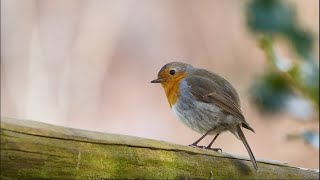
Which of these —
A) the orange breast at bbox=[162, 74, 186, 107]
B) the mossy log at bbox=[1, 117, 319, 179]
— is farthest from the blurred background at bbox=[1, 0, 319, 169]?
the mossy log at bbox=[1, 117, 319, 179]

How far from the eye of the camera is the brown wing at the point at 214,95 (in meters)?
2.79

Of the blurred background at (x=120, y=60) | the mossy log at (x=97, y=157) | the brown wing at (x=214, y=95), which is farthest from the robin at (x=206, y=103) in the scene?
the blurred background at (x=120, y=60)

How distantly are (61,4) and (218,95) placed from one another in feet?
8.49

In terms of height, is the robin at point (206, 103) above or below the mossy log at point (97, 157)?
below

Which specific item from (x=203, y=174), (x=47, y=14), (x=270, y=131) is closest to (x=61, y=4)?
(x=47, y=14)

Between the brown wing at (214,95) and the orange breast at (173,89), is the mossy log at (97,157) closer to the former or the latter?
the brown wing at (214,95)

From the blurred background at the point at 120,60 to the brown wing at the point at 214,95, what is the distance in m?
1.25

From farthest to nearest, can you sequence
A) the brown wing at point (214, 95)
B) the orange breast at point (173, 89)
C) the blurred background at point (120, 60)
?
the blurred background at point (120, 60) < the orange breast at point (173, 89) < the brown wing at point (214, 95)

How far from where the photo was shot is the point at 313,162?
482cm

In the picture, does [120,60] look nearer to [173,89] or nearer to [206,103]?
[173,89]

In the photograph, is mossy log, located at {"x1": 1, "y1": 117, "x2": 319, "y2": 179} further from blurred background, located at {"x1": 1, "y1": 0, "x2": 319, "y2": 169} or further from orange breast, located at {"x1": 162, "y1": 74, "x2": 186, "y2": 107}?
blurred background, located at {"x1": 1, "y1": 0, "x2": 319, "y2": 169}

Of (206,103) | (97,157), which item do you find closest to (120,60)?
(206,103)

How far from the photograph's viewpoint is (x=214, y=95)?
2871 mm

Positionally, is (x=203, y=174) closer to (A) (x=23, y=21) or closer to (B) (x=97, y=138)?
(B) (x=97, y=138)
